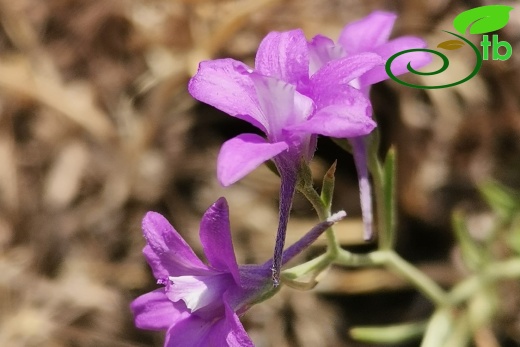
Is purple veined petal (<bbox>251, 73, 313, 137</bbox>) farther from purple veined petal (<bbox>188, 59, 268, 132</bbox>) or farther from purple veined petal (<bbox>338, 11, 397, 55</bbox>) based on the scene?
purple veined petal (<bbox>338, 11, 397, 55</bbox>)

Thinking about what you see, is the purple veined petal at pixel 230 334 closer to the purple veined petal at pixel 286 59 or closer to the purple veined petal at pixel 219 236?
the purple veined petal at pixel 219 236

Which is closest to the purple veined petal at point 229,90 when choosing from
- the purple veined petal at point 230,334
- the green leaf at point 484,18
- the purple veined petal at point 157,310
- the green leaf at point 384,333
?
the purple veined petal at point 230,334

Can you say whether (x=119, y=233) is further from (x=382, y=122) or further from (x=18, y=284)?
(x=382, y=122)

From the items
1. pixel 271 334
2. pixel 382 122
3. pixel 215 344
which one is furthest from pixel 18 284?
pixel 215 344

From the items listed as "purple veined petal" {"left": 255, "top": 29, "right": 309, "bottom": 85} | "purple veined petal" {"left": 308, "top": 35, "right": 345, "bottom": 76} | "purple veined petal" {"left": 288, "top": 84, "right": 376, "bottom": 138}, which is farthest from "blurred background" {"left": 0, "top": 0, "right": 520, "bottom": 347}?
"purple veined petal" {"left": 288, "top": 84, "right": 376, "bottom": 138}

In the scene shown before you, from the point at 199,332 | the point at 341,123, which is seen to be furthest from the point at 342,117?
the point at 199,332

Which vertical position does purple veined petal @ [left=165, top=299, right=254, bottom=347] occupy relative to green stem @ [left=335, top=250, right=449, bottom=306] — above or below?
above

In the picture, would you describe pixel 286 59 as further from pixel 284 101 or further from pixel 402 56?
pixel 402 56
